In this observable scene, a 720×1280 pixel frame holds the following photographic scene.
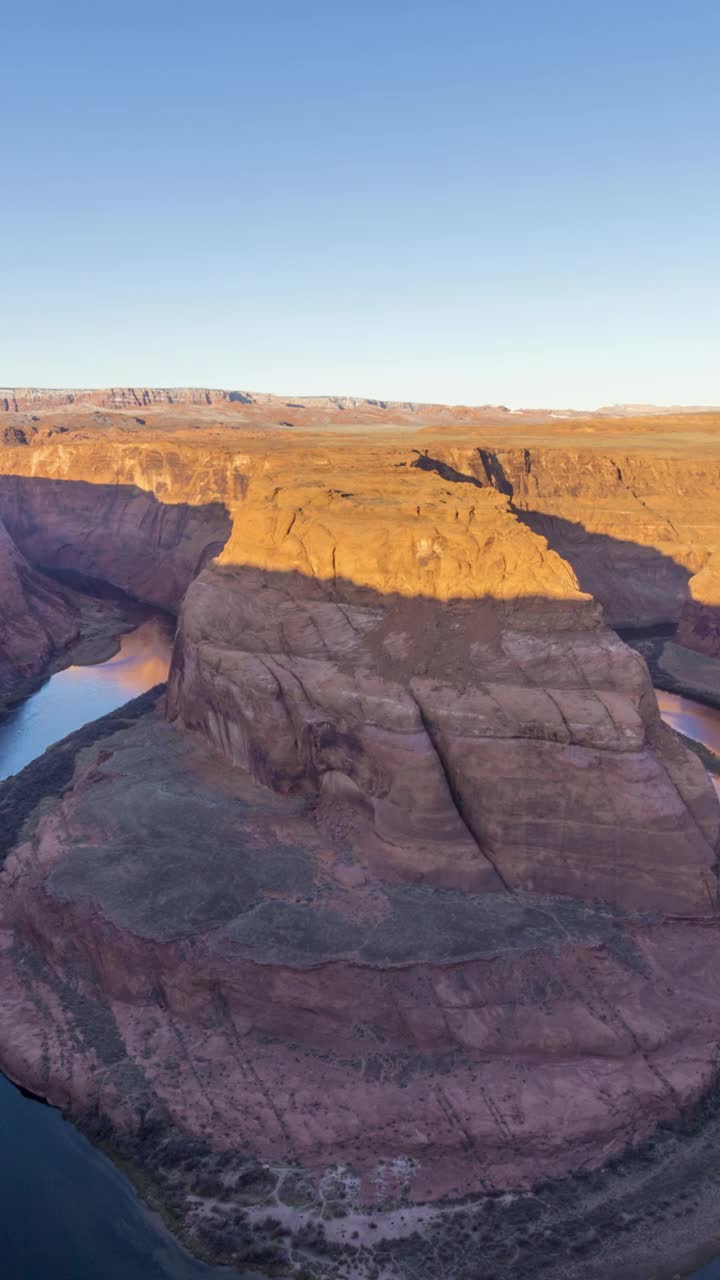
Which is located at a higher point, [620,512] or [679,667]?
[620,512]

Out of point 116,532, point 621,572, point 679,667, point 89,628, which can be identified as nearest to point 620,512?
point 621,572

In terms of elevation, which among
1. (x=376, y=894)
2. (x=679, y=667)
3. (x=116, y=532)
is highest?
(x=116, y=532)

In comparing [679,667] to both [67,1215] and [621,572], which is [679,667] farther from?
[67,1215]

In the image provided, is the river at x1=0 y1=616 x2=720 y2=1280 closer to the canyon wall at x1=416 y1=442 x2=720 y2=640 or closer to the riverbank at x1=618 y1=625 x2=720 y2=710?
the riverbank at x1=618 y1=625 x2=720 y2=710

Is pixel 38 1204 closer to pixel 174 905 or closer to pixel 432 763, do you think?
pixel 174 905

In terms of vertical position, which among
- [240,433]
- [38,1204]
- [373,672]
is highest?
[240,433]

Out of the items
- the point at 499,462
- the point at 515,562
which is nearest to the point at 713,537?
the point at 499,462

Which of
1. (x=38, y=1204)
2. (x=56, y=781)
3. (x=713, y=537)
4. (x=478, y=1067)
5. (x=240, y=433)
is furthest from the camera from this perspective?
(x=240, y=433)

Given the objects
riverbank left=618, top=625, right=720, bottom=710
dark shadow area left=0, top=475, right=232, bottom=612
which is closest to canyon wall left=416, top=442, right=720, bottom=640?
riverbank left=618, top=625, right=720, bottom=710

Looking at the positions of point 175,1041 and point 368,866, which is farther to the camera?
point 368,866
